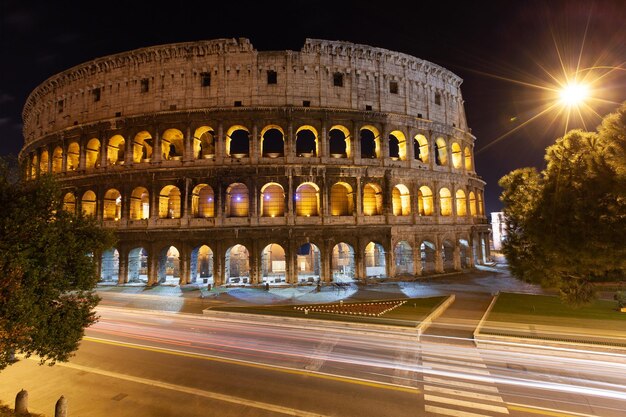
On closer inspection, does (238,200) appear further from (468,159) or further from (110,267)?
(468,159)

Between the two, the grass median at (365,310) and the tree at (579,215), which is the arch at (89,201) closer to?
the grass median at (365,310)

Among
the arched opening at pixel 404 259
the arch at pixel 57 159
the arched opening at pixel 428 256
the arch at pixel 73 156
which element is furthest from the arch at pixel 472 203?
the arch at pixel 57 159

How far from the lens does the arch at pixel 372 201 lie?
29.6m

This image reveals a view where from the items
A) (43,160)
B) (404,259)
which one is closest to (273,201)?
(404,259)

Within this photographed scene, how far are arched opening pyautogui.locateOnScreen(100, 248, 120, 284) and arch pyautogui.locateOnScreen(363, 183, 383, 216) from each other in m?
24.4

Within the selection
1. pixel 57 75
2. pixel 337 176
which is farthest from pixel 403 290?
pixel 57 75

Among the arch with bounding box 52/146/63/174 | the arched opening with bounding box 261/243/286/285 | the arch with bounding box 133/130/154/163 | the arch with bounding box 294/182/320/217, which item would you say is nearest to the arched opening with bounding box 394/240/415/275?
the arch with bounding box 294/182/320/217

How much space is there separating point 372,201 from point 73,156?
107 feet

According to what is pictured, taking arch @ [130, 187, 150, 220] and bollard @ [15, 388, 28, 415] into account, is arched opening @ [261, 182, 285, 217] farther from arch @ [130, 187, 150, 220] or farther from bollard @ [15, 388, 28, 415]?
bollard @ [15, 388, 28, 415]

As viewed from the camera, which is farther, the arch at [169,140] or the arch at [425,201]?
the arch at [425,201]

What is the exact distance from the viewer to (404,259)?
32.2m

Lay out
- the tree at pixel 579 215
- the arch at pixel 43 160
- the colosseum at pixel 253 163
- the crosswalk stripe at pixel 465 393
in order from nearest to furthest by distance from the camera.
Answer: the crosswalk stripe at pixel 465 393
the tree at pixel 579 215
the colosseum at pixel 253 163
the arch at pixel 43 160

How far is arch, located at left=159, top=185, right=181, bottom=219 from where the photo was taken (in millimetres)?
28739

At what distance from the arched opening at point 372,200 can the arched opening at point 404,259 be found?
394cm
